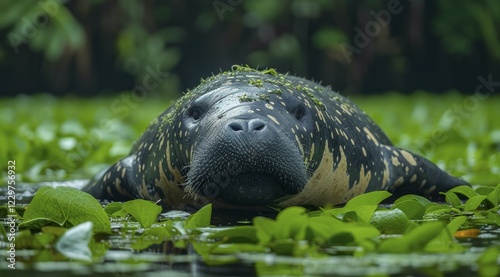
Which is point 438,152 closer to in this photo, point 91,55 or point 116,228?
point 116,228

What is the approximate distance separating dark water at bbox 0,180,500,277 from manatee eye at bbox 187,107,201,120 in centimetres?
176

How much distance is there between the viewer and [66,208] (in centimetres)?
474

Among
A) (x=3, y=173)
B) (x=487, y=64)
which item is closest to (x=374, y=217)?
(x=3, y=173)

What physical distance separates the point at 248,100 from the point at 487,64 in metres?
19.1

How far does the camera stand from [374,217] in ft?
15.5

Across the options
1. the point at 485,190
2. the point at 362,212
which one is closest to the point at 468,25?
the point at 485,190

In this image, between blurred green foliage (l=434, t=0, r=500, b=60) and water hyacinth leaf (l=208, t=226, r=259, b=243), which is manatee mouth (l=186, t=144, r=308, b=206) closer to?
water hyacinth leaf (l=208, t=226, r=259, b=243)

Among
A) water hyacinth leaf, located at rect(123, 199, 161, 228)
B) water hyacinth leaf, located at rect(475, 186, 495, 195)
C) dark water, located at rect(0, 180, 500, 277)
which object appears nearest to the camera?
dark water, located at rect(0, 180, 500, 277)

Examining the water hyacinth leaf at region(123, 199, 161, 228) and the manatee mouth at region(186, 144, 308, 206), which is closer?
the water hyacinth leaf at region(123, 199, 161, 228)

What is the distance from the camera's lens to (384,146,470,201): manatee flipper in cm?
689

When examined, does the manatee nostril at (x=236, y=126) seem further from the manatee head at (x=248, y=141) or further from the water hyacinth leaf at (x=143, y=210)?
the water hyacinth leaf at (x=143, y=210)

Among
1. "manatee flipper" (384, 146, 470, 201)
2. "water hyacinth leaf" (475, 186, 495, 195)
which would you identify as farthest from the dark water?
"manatee flipper" (384, 146, 470, 201)

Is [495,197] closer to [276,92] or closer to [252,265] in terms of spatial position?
[276,92]

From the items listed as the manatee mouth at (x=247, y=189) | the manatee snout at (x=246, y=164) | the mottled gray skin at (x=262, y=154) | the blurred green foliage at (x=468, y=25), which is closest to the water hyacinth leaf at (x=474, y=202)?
the mottled gray skin at (x=262, y=154)
